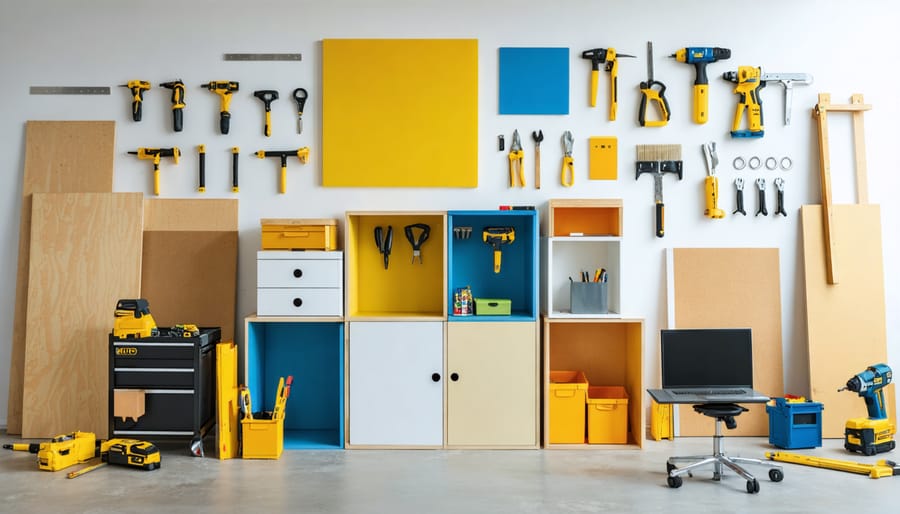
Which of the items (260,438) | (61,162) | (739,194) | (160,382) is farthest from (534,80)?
(61,162)

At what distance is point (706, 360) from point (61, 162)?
14.3 ft

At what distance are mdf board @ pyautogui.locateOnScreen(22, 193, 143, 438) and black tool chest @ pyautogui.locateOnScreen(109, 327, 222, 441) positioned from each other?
1.74 ft

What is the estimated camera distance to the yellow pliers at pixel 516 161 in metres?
4.50

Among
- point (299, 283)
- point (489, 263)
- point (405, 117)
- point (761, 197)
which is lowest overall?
point (299, 283)

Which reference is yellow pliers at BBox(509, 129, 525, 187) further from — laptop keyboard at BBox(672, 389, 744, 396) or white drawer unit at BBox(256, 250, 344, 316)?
laptop keyboard at BBox(672, 389, 744, 396)

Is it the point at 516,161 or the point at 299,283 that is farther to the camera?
the point at 516,161

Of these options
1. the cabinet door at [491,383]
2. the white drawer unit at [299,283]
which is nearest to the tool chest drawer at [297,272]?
the white drawer unit at [299,283]

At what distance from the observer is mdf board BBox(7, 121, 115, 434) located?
4559 mm

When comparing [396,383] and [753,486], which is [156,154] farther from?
[753,486]

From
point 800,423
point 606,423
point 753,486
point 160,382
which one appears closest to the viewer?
point 753,486

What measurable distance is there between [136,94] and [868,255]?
5054mm

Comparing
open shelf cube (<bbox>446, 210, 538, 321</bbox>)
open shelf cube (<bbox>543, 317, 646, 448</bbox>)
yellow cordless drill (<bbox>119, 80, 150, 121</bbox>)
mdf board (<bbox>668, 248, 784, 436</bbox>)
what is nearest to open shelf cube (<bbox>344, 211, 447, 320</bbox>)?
open shelf cube (<bbox>446, 210, 538, 321</bbox>)

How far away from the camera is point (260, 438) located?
156 inches

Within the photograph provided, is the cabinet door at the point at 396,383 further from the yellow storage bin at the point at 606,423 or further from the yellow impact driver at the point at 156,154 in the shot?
the yellow impact driver at the point at 156,154
